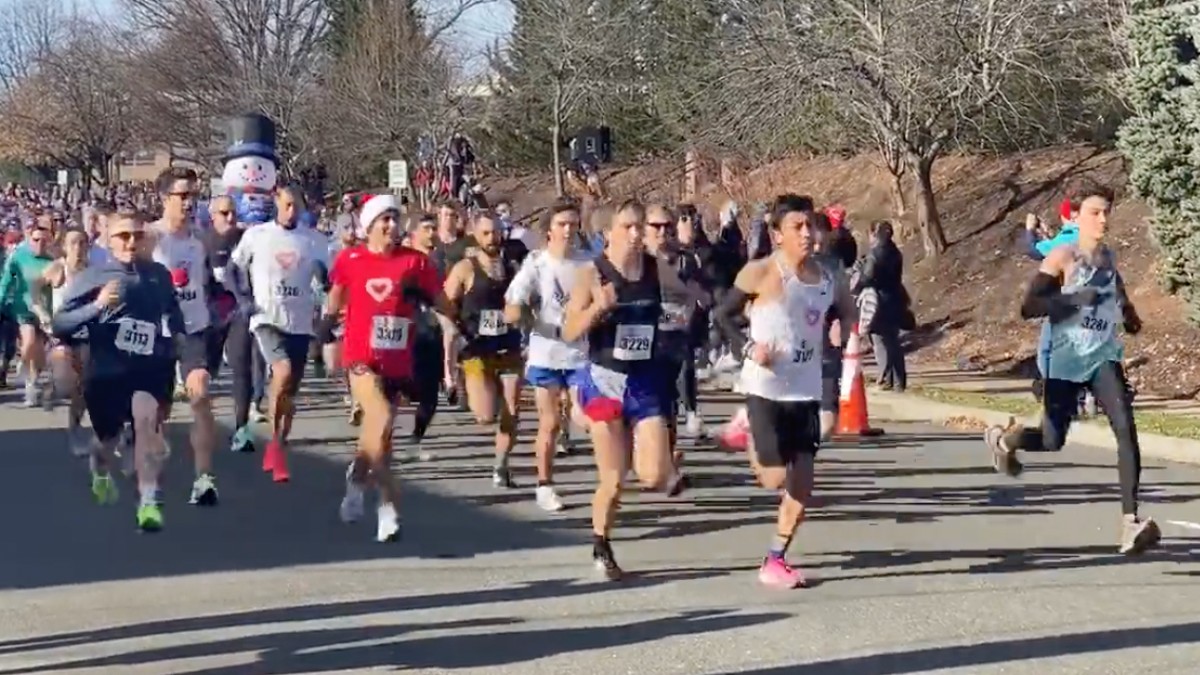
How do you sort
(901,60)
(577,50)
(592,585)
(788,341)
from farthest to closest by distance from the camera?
1. (577,50)
2. (901,60)
3. (592,585)
4. (788,341)

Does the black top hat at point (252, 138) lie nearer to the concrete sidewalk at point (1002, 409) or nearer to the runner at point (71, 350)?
the concrete sidewalk at point (1002, 409)

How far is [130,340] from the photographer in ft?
32.0

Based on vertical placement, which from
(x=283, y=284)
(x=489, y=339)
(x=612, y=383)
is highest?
(x=283, y=284)

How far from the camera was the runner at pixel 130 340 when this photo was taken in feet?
31.8

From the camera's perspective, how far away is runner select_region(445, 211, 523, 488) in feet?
38.3

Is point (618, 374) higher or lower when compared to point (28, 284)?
lower

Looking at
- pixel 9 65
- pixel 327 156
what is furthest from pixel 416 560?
pixel 9 65

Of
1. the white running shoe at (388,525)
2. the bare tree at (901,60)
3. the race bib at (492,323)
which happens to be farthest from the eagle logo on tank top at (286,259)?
the bare tree at (901,60)

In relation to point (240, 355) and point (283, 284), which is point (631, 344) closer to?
point (283, 284)

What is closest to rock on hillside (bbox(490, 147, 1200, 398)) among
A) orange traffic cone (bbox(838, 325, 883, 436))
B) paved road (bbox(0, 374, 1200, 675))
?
orange traffic cone (bbox(838, 325, 883, 436))

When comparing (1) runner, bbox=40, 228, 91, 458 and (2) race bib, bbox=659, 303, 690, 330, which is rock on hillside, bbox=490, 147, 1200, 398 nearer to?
(2) race bib, bbox=659, 303, 690, 330

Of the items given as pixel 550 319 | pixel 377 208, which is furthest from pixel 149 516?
pixel 550 319

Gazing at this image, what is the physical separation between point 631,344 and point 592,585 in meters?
1.10

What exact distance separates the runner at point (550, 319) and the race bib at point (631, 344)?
4.56ft
